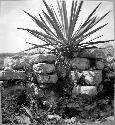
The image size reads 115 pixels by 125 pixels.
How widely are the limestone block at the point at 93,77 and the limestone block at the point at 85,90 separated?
5.5 inches

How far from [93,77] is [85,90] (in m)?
0.28

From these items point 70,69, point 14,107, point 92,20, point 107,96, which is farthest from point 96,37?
point 14,107

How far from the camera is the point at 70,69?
423 cm

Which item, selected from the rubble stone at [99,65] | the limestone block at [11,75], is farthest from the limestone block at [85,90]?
the limestone block at [11,75]

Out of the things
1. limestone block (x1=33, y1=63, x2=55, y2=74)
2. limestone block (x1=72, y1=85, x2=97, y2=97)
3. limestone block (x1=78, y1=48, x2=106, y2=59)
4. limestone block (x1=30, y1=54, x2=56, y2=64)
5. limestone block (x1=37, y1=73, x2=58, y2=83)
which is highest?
limestone block (x1=78, y1=48, x2=106, y2=59)

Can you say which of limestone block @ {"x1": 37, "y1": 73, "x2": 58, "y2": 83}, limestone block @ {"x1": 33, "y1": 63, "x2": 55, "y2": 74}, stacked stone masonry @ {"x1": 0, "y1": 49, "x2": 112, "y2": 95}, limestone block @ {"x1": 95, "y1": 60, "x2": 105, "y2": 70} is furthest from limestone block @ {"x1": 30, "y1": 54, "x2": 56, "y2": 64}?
limestone block @ {"x1": 95, "y1": 60, "x2": 105, "y2": 70}

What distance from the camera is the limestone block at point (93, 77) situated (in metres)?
4.05

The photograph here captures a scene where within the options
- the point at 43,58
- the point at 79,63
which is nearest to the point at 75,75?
the point at 79,63

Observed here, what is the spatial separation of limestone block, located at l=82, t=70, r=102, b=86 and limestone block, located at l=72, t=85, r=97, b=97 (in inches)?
5.5

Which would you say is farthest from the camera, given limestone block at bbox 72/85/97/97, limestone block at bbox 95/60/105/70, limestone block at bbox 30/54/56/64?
limestone block at bbox 95/60/105/70

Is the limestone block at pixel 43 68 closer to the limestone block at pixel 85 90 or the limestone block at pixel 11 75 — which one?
the limestone block at pixel 11 75

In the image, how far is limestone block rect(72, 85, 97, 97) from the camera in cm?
391

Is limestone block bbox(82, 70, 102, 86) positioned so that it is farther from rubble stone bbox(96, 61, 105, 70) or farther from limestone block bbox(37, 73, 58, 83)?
limestone block bbox(37, 73, 58, 83)

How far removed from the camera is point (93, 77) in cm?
406
